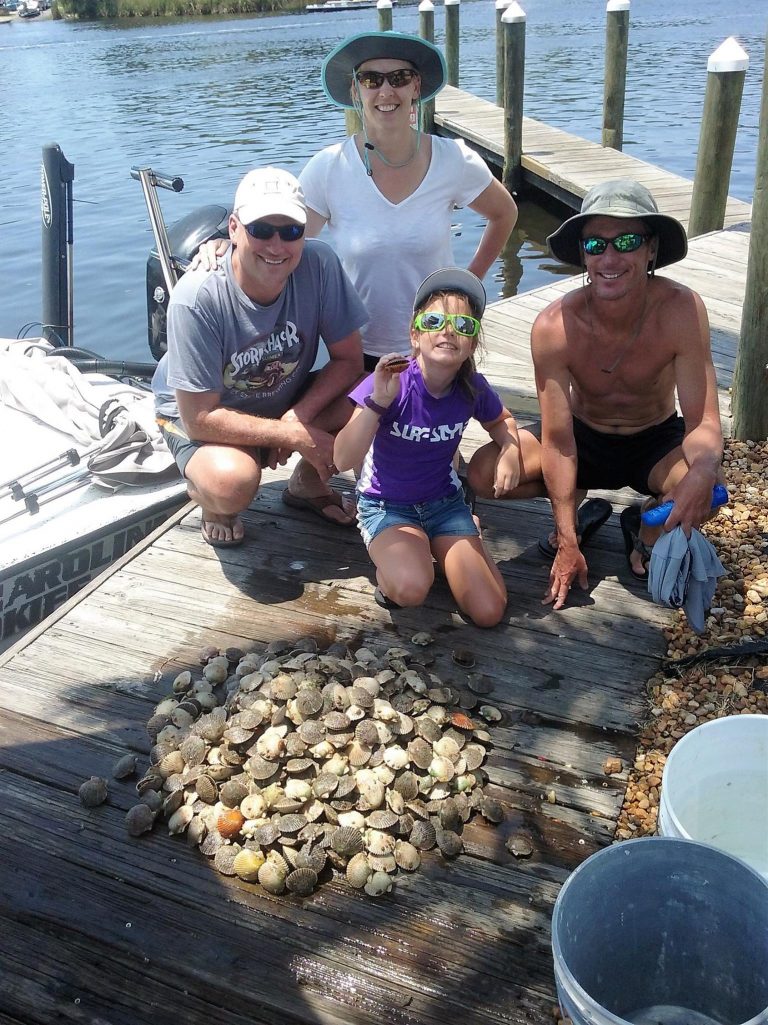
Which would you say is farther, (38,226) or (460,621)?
(38,226)

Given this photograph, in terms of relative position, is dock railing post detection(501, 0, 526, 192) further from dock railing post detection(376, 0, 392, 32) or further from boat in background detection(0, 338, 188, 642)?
boat in background detection(0, 338, 188, 642)

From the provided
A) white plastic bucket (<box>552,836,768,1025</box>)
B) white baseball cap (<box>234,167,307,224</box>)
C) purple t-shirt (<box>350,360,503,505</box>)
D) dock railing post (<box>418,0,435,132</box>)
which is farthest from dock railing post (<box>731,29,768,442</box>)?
dock railing post (<box>418,0,435,132</box>)

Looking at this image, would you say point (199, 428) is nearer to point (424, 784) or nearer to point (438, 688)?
point (438, 688)

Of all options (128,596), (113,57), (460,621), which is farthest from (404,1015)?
(113,57)

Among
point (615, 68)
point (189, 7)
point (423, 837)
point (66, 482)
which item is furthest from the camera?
point (189, 7)

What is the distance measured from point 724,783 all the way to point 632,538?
4.25 feet

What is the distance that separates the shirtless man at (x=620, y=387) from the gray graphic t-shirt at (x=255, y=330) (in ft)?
2.53

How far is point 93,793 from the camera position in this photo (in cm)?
233

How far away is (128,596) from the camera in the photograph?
3.26 meters

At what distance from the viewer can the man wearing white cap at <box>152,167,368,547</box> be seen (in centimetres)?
303

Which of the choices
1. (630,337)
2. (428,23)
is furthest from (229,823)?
(428,23)

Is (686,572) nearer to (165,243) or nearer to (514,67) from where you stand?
(165,243)

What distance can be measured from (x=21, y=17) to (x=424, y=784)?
185 ft

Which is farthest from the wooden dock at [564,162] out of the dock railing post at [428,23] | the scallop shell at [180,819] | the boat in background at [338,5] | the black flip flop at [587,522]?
the boat in background at [338,5]
